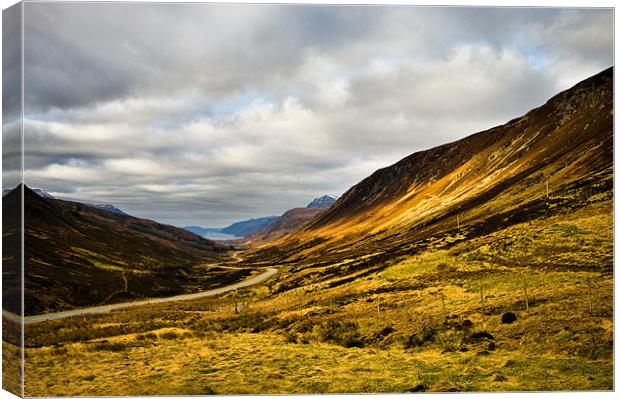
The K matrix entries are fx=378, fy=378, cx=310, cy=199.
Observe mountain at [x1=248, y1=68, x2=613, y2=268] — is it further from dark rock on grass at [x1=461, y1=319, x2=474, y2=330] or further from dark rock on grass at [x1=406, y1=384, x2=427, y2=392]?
dark rock on grass at [x1=406, y1=384, x2=427, y2=392]

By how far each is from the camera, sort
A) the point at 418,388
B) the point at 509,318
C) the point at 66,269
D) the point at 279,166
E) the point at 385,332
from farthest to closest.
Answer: the point at 66,269 → the point at 279,166 → the point at 385,332 → the point at 509,318 → the point at 418,388

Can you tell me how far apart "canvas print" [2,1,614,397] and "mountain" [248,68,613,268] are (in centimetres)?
616

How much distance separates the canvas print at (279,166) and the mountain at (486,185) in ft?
20.2

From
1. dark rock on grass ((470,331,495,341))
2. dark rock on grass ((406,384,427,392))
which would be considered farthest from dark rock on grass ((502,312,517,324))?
dark rock on grass ((406,384,427,392))

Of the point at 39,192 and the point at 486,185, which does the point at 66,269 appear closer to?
the point at 39,192

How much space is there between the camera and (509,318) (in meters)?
20.3

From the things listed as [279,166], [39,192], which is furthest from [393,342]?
[39,192]

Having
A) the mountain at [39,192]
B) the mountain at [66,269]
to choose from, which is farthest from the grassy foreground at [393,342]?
the mountain at [39,192]

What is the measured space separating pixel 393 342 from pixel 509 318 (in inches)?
250

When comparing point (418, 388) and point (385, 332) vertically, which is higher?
point (385, 332)

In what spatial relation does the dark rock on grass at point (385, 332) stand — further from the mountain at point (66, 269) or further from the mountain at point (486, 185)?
the mountain at point (66, 269)

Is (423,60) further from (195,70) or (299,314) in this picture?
(299,314)

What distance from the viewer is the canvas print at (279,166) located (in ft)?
61.1

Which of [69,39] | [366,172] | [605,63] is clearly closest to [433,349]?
[366,172]
